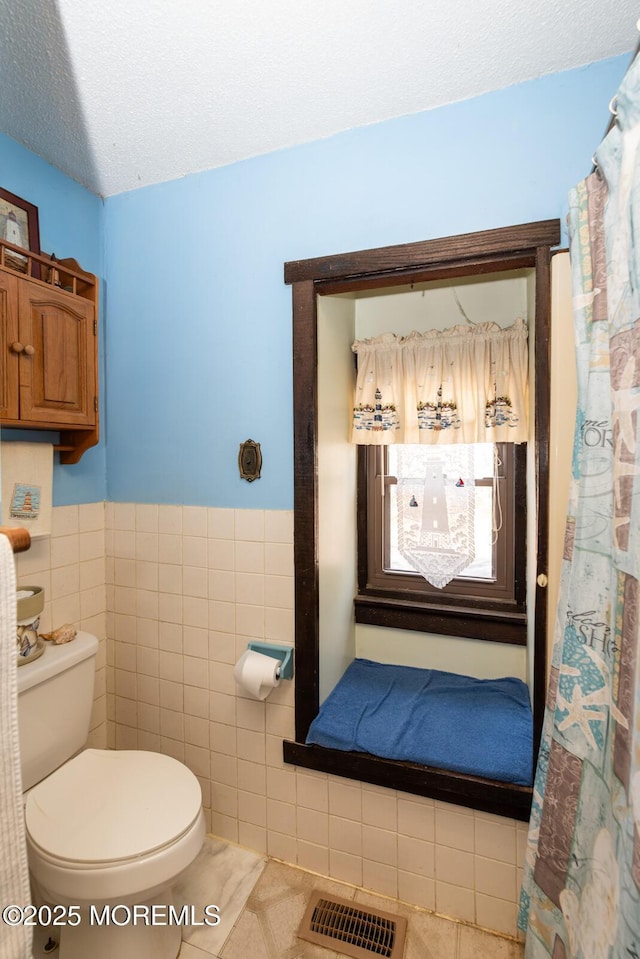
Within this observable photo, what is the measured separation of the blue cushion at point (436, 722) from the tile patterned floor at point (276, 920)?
0.48 m

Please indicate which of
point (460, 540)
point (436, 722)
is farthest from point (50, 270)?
point (436, 722)

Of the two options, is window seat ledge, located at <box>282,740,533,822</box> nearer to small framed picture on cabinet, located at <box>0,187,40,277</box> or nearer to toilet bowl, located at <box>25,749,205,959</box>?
toilet bowl, located at <box>25,749,205,959</box>

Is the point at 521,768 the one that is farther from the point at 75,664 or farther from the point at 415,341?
the point at 415,341

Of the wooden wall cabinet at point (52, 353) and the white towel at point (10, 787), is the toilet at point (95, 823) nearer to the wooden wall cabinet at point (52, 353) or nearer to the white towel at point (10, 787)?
the white towel at point (10, 787)

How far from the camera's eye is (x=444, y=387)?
6.24 feet

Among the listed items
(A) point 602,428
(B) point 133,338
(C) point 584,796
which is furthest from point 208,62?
(C) point 584,796

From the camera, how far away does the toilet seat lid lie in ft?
3.76

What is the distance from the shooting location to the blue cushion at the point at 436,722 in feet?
4.53

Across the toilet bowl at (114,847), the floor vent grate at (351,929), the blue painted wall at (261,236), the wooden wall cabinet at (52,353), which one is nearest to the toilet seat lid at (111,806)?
the toilet bowl at (114,847)

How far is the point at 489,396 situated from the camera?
6.04 ft

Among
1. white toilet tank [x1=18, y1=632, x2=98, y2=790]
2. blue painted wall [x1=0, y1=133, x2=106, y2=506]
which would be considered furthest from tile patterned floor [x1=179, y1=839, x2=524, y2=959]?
blue painted wall [x1=0, y1=133, x2=106, y2=506]

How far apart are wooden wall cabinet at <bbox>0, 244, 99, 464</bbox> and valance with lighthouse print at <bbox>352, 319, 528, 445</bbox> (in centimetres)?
105

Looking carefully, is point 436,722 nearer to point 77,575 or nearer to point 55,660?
point 55,660

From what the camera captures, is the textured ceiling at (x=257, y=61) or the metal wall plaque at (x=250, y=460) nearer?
the textured ceiling at (x=257, y=61)
